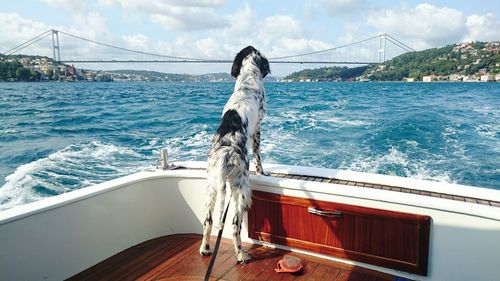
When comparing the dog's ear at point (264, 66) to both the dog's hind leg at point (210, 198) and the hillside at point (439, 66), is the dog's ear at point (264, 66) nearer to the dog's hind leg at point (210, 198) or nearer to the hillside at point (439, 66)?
the dog's hind leg at point (210, 198)

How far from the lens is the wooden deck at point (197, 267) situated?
2.17 metres

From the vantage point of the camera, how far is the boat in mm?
1926

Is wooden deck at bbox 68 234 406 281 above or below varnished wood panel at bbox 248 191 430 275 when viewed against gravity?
below

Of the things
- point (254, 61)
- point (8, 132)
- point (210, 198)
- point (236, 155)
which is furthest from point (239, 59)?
point (8, 132)

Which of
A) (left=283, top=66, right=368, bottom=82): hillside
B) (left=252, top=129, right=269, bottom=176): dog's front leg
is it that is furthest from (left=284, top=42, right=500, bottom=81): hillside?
(left=252, top=129, right=269, bottom=176): dog's front leg

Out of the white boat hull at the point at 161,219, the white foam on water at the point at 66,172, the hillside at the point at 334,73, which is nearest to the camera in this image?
the white boat hull at the point at 161,219

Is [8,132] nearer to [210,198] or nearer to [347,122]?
[347,122]

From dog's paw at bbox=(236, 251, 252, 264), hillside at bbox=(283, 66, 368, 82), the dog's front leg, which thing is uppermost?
hillside at bbox=(283, 66, 368, 82)

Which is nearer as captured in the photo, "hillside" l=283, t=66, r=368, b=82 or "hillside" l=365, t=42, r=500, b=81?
"hillside" l=365, t=42, r=500, b=81

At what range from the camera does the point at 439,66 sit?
49.2m

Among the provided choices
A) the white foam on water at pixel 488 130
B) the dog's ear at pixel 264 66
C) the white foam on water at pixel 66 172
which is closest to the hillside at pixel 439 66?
the white foam on water at pixel 488 130

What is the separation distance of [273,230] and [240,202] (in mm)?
378

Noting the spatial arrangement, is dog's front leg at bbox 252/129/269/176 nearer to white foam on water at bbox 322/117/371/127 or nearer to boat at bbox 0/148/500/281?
boat at bbox 0/148/500/281

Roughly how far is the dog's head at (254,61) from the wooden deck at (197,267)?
4.31ft
